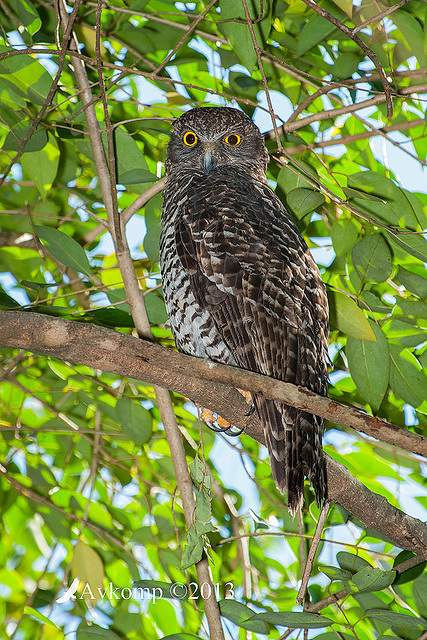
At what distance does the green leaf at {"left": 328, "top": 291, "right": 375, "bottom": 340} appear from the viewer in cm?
219

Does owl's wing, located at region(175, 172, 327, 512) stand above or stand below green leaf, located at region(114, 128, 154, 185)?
below

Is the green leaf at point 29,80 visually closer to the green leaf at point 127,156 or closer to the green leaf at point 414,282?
the green leaf at point 127,156

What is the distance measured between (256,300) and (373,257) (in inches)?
20.6

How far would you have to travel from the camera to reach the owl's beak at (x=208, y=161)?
276 centimetres

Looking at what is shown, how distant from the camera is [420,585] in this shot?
224 centimetres

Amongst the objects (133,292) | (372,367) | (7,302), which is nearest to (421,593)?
(372,367)

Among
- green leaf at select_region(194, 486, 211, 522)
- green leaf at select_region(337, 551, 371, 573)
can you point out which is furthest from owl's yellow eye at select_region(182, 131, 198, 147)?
green leaf at select_region(337, 551, 371, 573)

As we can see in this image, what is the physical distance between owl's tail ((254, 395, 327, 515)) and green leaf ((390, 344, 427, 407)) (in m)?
0.46

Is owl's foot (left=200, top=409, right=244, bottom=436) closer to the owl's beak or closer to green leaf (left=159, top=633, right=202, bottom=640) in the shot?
green leaf (left=159, top=633, right=202, bottom=640)

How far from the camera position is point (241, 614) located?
1.96 meters

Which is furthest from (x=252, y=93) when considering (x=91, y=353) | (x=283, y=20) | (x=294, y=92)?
(x=91, y=353)

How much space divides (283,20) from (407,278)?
1.50m

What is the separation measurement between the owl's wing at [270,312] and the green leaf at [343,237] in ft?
0.73

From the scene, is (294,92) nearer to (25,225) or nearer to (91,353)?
(25,225)
